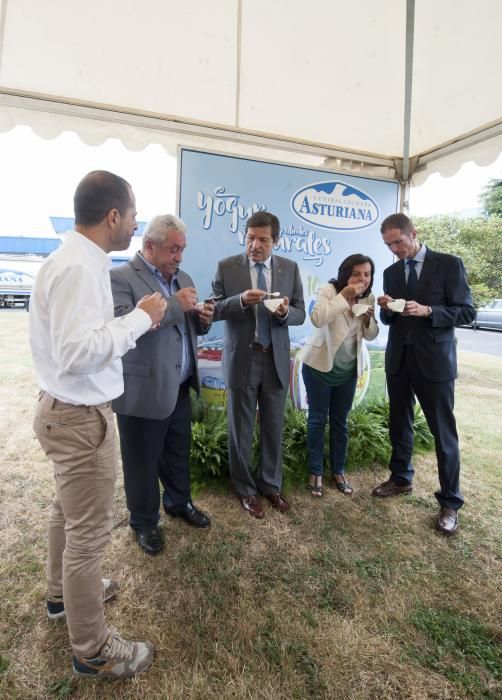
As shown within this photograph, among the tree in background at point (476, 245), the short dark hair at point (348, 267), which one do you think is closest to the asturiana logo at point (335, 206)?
the short dark hair at point (348, 267)

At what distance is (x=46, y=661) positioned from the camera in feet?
5.19

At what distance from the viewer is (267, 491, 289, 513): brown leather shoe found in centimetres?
276

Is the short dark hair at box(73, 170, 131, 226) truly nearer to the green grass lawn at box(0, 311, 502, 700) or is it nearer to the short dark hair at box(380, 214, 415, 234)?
the green grass lawn at box(0, 311, 502, 700)

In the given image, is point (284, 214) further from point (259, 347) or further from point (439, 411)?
point (439, 411)

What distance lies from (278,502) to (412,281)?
→ 1834mm

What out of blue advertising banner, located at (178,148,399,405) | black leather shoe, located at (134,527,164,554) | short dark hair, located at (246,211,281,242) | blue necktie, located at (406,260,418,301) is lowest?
black leather shoe, located at (134,527,164,554)

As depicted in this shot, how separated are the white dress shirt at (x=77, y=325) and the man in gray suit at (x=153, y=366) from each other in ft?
2.04

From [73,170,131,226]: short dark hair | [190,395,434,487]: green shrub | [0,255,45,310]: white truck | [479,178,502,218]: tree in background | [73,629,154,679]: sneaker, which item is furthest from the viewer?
[0,255,45,310]: white truck

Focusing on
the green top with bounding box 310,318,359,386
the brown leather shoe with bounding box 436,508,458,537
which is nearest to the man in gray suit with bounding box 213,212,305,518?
the green top with bounding box 310,318,359,386

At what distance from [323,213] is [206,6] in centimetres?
185

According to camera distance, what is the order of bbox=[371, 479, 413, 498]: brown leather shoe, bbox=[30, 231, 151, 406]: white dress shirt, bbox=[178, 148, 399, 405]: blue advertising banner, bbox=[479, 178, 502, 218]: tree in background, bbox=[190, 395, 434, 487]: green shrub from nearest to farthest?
bbox=[30, 231, 151, 406]: white dress shirt
bbox=[371, 479, 413, 498]: brown leather shoe
bbox=[190, 395, 434, 487]: green shrub
bbox=[178, 148, 399, 405]: blue advertising banner
bbox=[479, 178, 502, 218]: tree in background

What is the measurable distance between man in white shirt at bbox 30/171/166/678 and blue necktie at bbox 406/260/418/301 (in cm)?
189

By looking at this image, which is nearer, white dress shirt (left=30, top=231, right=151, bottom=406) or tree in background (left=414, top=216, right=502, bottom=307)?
white dress shirt (left=30, top=231, right=151, bottom=406)

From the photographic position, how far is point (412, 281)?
2666mm
